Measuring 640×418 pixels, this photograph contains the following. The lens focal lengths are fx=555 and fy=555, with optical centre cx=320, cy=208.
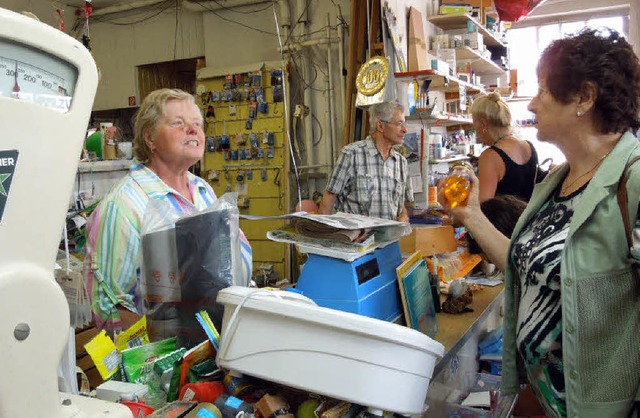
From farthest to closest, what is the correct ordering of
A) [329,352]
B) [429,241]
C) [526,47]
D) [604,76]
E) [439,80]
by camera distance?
[526,47]
[439,80]
[429,241]
[604,76]
[329,352]

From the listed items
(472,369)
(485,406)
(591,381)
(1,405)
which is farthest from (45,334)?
(472,369)

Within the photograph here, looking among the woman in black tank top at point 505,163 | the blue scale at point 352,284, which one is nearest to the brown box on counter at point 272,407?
the blue scale at point 352,284

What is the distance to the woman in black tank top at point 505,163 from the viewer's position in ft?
10.4

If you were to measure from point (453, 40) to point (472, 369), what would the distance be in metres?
4.07

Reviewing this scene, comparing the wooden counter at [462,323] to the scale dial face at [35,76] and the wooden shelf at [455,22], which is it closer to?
the scale dial face at [35,76]

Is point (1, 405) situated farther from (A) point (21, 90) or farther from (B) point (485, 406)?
(B) point (485, 406)

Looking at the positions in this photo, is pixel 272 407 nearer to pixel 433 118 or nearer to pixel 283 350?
pixel 283 350

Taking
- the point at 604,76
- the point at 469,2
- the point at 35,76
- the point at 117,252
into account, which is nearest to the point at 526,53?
the point at 469,2

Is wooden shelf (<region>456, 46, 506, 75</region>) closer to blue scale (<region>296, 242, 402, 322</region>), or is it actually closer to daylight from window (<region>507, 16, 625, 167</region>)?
daylight from window (<region>507, 16, 625, 167</region>)

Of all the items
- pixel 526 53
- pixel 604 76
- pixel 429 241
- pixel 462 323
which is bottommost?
pixel 462 323

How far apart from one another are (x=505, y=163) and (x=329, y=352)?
7.90ft

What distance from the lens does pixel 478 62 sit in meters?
6.75

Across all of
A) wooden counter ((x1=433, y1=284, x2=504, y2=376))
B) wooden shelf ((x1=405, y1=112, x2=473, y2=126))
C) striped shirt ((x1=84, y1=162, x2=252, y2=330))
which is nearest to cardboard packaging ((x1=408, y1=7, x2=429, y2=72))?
wooden shelf ((x1=405, y1=112, x2=473, y2=126))

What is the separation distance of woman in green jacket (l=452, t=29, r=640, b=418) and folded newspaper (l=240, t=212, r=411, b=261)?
0.42 m
